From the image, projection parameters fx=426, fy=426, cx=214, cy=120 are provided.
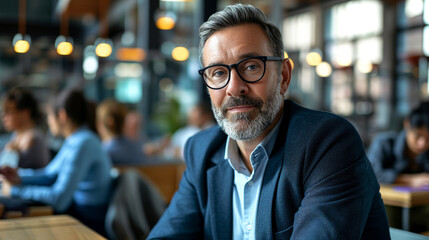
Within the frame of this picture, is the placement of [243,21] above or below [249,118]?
above

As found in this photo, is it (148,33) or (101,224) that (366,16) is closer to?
(148,33)

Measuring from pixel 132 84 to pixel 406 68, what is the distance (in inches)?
287

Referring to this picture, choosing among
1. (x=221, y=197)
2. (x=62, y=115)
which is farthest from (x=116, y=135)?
(x=221, y=197)

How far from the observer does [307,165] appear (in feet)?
4.05

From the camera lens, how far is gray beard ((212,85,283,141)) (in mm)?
1368

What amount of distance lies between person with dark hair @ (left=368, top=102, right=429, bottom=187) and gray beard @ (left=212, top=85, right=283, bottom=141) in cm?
226

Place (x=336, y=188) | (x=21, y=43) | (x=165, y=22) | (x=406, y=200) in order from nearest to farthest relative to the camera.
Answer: (x=336, y=188)
(x=406, y=200)
(x=21, y=43)
(x=165, y=22)

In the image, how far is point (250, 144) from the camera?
1.46m

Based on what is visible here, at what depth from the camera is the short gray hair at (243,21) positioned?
4.55 ft

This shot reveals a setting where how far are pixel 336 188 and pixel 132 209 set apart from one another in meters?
1.83

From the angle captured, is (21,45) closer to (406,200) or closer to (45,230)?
(45,230)

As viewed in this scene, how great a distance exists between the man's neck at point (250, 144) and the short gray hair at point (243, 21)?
0.74 ft

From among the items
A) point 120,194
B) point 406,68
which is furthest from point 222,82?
point 406,68

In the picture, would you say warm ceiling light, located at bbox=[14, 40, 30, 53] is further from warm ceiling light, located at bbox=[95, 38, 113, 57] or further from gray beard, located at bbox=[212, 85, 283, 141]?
gray beard, located at bbox=[212, 85, 283, 141]
